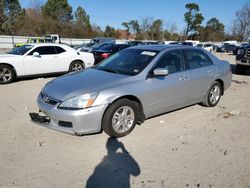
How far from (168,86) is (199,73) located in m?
1.07

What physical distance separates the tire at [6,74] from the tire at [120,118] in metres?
6.03

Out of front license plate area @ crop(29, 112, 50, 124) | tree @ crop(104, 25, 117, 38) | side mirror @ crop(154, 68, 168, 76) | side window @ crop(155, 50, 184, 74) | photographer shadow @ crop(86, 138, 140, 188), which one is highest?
tree @ crop(104, 25, 117, 38)

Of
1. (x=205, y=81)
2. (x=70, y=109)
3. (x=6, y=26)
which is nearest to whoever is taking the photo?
(x=70, y=109)

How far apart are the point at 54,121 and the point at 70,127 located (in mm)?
313

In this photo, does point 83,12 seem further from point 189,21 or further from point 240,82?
point 240,82

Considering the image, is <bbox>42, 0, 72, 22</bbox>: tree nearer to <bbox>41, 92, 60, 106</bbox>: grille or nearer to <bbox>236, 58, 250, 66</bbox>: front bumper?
<bbox>236, 58, 250, 66</bbox>: front bumper

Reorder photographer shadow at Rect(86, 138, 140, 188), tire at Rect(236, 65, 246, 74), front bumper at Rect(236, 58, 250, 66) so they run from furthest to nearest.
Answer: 1. tire at Rect(236, 65, 246, 74)
2. front bumper at Rect(236, 58, 250, 66)
3. photographer shadow at Rect(86, 138, 140, 188)

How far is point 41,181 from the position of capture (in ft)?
9.91

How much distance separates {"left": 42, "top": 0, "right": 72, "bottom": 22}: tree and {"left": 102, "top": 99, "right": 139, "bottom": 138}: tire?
59705 millimetres

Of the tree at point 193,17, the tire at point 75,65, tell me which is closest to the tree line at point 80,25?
the tree at point 193,17

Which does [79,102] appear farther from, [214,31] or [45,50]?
[214,31]

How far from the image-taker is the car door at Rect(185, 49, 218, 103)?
17.3ft

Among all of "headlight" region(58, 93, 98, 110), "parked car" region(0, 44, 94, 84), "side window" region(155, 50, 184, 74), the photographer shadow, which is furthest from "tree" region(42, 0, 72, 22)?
the photographer shadow

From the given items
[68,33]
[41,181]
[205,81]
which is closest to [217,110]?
[205,81]
